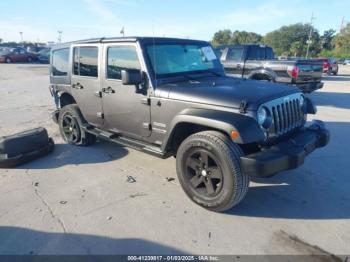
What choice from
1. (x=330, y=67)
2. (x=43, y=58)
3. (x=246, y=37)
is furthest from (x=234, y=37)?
(x=330, y=67)

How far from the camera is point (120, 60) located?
4230 millimetres

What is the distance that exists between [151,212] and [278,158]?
1.54 m

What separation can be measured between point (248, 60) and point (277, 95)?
695cm

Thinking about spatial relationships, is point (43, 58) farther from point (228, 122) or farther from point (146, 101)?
point (228, 122)

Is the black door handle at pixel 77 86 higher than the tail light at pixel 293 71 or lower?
lower

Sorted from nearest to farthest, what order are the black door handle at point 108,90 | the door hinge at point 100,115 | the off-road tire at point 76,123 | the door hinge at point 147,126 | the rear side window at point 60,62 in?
1. the door hinge at point 147,126
2. the black door handle at point 108,90
3. the door hinge at point 100,115
4. the off-road tire at point 76,123
5. the rear side window at point 60,62

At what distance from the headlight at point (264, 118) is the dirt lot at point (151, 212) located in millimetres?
1041

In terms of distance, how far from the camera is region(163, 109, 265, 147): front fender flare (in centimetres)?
291

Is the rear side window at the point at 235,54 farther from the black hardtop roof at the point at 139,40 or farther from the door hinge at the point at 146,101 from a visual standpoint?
the door hinge at the point at 146,101

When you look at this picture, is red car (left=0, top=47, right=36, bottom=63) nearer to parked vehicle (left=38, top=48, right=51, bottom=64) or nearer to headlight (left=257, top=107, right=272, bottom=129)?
parked vehicle (left=38, top=48, right=51, bottom=64)

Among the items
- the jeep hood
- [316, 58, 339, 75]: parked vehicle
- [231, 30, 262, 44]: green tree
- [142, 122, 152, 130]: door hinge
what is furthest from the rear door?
[231, 30, 262, 44]: green tree

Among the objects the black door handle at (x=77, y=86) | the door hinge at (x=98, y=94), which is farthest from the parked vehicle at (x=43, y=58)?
the door hinge at (x=98, y=94)

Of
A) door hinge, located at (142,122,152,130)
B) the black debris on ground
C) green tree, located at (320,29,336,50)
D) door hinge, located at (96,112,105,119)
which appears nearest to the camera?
door hinge, located at (142,122,152,130)

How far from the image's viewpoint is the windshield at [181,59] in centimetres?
395
